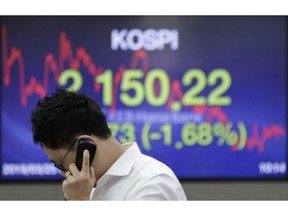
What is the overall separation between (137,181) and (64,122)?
0.78ft

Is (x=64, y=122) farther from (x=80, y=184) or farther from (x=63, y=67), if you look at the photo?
(x=63, y=67)

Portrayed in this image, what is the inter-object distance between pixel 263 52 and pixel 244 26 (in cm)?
18

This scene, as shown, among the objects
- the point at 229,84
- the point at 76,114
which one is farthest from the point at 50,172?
the point at 76,114

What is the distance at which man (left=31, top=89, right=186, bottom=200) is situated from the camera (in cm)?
158

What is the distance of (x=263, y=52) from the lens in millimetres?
3668

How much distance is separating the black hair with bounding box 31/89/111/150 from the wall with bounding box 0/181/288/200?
2.05 metres

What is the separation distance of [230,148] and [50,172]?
3.34 feet

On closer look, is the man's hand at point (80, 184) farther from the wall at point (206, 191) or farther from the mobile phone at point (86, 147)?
the wall at point (206, 191)

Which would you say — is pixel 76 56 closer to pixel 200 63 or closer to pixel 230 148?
pixel 200 63

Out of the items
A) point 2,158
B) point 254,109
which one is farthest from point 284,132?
point 2,158

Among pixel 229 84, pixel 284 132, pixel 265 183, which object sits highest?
pixel 229 84

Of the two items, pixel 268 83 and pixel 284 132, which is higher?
pixel 268 83

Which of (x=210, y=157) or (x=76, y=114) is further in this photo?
(x=210, y=157)

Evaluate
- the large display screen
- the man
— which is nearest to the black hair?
the man
